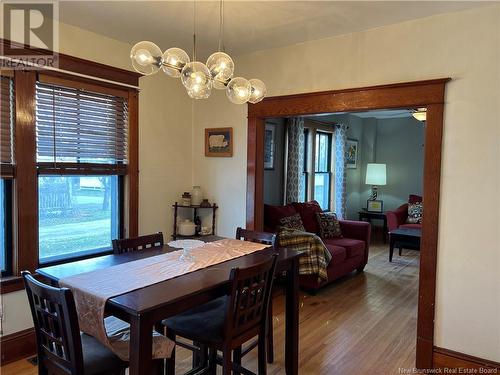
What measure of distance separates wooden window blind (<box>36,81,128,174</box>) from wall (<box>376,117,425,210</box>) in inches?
240

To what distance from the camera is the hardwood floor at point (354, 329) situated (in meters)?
2.80

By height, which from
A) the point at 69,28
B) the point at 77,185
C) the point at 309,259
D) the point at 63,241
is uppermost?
the point at 69,28

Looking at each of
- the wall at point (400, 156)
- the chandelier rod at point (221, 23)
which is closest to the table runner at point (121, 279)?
the chandelier rod at point (221, 23)

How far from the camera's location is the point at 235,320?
1.98 metres

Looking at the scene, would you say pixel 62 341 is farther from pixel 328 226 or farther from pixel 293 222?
pixel 328 226

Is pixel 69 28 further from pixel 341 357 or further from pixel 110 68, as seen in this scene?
pixel 341 357

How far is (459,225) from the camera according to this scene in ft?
8.80

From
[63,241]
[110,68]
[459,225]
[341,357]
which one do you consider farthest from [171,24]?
[341,357]

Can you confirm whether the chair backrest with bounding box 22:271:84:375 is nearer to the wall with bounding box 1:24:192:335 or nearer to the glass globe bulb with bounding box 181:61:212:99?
the glass globe bulb with bounding box 181:61:212:99

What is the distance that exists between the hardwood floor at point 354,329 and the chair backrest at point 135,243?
92 centimetres

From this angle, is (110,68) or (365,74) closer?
(365,74)

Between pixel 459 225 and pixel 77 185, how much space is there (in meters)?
3.07

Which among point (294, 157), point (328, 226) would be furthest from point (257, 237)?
point (294, 157)

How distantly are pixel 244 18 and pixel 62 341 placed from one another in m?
2.43
